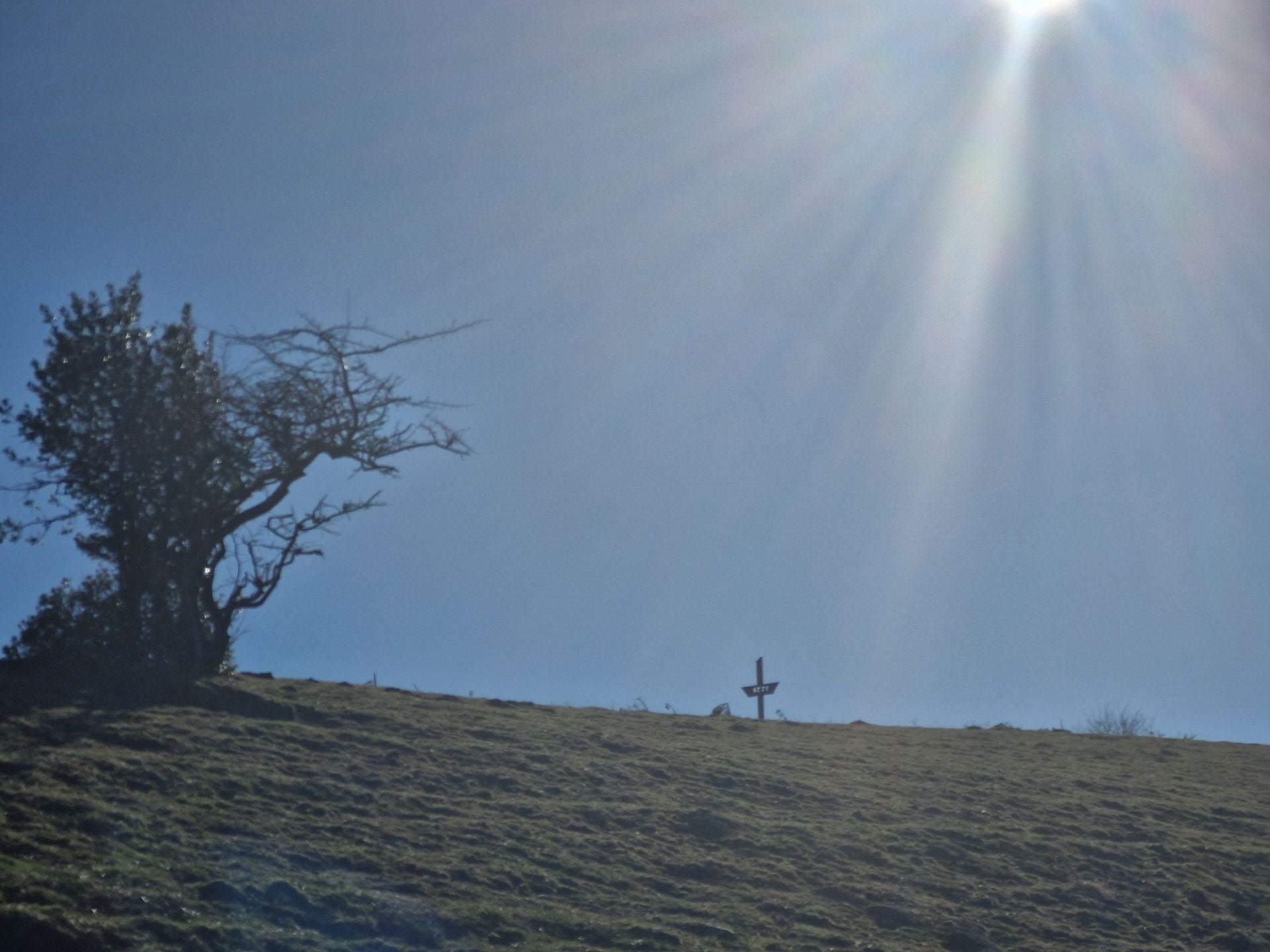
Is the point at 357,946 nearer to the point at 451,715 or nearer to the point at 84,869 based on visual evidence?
the point at 84,869

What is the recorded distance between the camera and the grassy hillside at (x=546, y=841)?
26.3 ft

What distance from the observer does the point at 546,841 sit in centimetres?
1032

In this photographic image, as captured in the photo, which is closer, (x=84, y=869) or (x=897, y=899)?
(x=84, y=869)

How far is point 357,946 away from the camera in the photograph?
25.1 ft

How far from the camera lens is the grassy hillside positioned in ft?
26.3

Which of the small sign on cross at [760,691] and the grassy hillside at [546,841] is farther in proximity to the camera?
the small sign on cross at [760,691]

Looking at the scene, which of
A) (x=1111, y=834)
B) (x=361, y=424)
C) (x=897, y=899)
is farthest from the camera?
(x=361, y=424)

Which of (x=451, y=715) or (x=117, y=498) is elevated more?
(x=117, y=498)

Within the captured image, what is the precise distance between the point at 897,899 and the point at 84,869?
20.2 feet

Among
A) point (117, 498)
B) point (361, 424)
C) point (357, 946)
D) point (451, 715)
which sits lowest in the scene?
point (357, 946)

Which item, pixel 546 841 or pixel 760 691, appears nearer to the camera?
pixel 546 841

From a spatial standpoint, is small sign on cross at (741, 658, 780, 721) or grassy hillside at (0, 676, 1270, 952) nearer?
grassy hillside at (0, 676, 1270, 952)

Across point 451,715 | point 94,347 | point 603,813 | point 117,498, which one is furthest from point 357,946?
point 94,347

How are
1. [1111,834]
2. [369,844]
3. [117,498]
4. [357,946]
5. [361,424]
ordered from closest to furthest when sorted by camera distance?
[357,946]
[369,844]
[1111,834]
[117,498]
[361,424]
